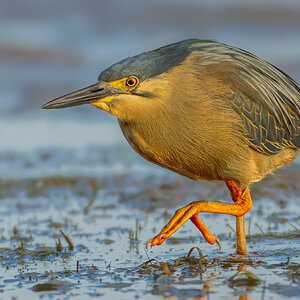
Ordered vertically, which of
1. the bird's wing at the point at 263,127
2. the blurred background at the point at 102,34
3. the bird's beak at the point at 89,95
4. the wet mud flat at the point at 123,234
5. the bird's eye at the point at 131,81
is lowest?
the wet mud flat at the point at 123,234

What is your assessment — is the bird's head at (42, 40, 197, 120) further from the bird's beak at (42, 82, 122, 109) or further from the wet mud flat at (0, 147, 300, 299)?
the wet mud flat at (0, 147, 300, 299)

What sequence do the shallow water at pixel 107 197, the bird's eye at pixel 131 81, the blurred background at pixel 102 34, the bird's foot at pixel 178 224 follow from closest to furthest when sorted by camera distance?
the shallow water at pixel 107 197 < the bird's eye at pixel 131 81 < the bird's foot at pixel 178 224 < the blurred background at pixel 102 34

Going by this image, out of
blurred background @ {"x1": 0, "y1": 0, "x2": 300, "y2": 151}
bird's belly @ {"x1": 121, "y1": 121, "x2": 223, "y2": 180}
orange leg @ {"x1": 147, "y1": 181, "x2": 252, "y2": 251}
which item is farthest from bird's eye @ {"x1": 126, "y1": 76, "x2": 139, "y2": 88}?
blurred background @ {"x1": 0, "y1": 0, "x2": 300, "y2": 151}

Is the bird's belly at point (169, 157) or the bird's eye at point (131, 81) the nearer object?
the bird's eye at point (131, 81)

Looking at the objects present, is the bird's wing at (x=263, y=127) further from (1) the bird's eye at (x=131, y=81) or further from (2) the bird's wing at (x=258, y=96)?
(1) the bird's eye at (x=131, y=81)

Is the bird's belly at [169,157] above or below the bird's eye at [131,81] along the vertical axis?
below

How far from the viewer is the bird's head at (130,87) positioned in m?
5.32

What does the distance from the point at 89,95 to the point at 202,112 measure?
887 millimetres

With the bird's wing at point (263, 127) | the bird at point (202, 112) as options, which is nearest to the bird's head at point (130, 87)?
the bird at point (202, 112)

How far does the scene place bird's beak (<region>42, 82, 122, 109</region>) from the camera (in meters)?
5.32

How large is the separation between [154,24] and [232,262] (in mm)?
14322

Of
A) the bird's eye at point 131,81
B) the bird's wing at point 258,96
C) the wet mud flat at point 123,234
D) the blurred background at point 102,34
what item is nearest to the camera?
the wet mud flat at point 123,234

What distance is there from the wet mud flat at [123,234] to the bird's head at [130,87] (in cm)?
119

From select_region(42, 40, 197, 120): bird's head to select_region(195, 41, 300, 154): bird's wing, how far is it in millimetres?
509
